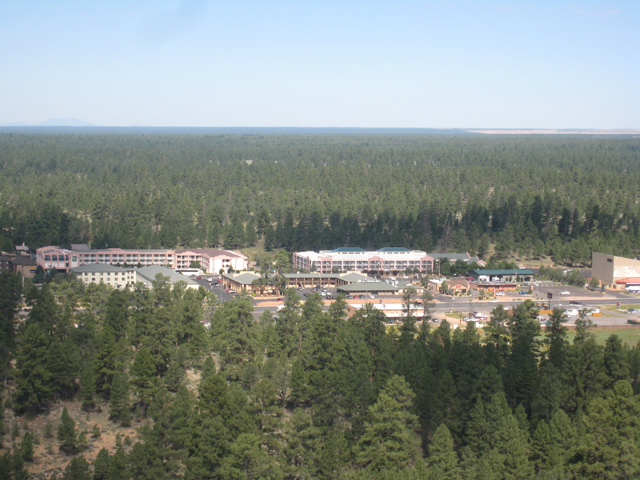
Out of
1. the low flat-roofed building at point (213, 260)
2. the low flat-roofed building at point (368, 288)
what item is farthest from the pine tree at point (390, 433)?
the low flat-roofed building at point (213, 260)

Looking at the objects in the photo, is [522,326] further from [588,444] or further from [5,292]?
[5,292]

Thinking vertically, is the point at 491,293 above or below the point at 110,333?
below

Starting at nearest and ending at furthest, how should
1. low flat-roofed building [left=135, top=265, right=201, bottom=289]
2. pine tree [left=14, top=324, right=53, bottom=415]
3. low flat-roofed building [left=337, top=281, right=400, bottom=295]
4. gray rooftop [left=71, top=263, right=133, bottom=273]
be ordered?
pine tree [left=14, top=324, right=53, bottom=415] → low flat-roofed building [left=135, top=265, right=201, bottom=289] → gray rooftop [left=71, top=263, right=133, bottom=273] → low flat-roofed building [left=337, top=281, right=400, bottom=295]

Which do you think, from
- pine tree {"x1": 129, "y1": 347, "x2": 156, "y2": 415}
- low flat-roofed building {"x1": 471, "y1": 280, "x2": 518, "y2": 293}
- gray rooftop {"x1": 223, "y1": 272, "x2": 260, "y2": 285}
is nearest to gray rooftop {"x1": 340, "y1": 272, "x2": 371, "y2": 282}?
gray rooftop {"x1": 223, "y1": 272, "x2": 260, "y2": 285}

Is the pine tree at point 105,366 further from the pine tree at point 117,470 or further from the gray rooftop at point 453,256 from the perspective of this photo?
the gray rooftop at point 453,256

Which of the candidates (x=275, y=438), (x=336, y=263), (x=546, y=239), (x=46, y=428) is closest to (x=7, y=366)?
(x=46, y=428)

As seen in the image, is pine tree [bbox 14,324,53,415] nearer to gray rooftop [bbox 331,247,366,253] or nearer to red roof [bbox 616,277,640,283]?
Result: gray rooftop [bbox 331,247,366,253]
